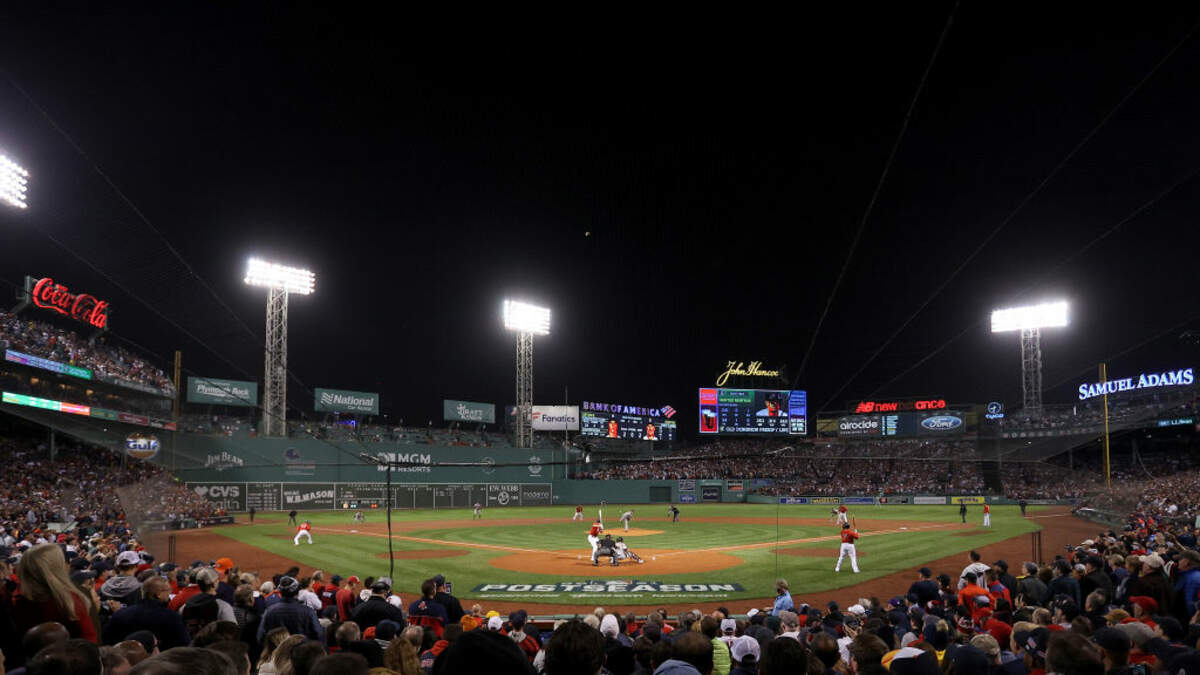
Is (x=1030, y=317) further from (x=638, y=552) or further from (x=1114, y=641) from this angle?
(x=1114, y=641)

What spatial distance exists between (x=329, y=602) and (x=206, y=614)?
556 centimetres

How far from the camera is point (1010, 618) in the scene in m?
9.69

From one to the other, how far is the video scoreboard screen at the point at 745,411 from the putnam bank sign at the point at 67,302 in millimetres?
52499

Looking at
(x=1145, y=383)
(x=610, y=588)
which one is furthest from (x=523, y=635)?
(x=1145, y=383)

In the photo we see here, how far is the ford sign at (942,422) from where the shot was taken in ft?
237

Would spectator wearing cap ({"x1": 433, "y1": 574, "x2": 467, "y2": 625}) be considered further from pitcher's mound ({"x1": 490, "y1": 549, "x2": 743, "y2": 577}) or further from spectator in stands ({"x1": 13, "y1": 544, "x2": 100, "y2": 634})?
pitcher's mound ({"x1": 490, "y1": 549, "x2": 743, "y2": 577})

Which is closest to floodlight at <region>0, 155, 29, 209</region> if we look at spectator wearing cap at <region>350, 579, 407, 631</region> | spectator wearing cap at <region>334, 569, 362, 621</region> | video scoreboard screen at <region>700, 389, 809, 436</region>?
spectator wearing cap at <region>334, 569, 362, 621</region>

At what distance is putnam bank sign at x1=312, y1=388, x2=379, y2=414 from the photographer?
209 ft

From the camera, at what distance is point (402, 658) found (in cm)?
465

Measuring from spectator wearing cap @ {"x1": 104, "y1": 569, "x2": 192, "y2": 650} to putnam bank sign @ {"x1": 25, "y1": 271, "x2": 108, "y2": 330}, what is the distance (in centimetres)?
4134

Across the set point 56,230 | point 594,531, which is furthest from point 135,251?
point 594,531

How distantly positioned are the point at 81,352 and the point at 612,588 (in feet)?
125

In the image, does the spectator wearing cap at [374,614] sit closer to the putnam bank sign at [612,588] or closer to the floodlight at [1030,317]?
the putnam bank sign at [612,588]

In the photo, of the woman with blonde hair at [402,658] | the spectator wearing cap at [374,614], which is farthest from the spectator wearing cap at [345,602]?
the woman with blonde hair at [402,658]
